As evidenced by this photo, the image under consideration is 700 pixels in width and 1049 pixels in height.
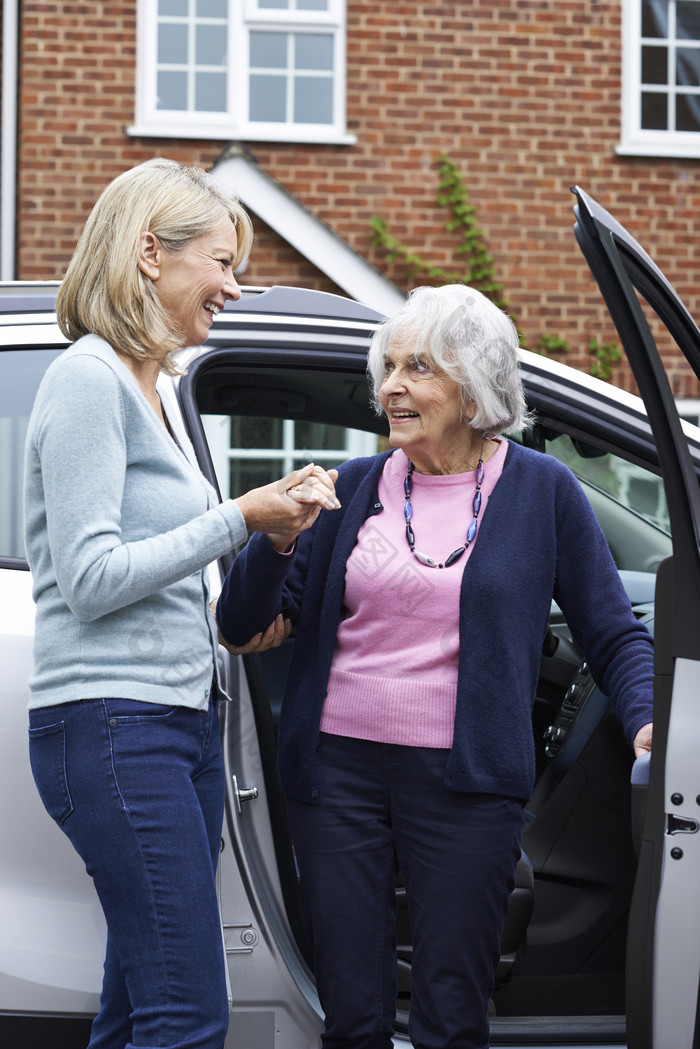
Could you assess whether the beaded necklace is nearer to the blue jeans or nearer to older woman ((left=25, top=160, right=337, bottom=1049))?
older woman ((left=25, top=160, right=337, bottom=1049))

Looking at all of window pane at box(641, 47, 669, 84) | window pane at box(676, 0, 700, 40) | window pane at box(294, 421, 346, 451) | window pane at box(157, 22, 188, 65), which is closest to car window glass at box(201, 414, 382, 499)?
window pane at box(294, 421, 346, 451)

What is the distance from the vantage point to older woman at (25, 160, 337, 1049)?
5.20ft

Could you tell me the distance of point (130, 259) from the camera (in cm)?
169

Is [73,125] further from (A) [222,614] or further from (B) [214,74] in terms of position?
(A) [222,614]

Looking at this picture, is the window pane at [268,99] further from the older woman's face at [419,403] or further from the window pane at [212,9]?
the older woman's face at [419,403]

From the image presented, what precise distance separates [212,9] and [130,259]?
6.57 meters

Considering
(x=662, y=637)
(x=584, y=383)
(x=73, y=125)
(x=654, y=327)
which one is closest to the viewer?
(x=662, y=637)

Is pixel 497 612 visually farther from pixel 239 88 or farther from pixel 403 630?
pixel 239 88

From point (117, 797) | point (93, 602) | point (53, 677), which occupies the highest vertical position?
point (93, 602)

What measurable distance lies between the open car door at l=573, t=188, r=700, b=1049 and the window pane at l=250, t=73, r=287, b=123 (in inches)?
245

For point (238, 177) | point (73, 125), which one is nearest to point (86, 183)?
point (73, 125)

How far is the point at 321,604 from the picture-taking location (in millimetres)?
2035

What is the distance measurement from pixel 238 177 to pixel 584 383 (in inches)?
209

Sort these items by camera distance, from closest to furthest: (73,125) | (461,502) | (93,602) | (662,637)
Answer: (93,602) → (662,637) → (461,502) → (73,125)
